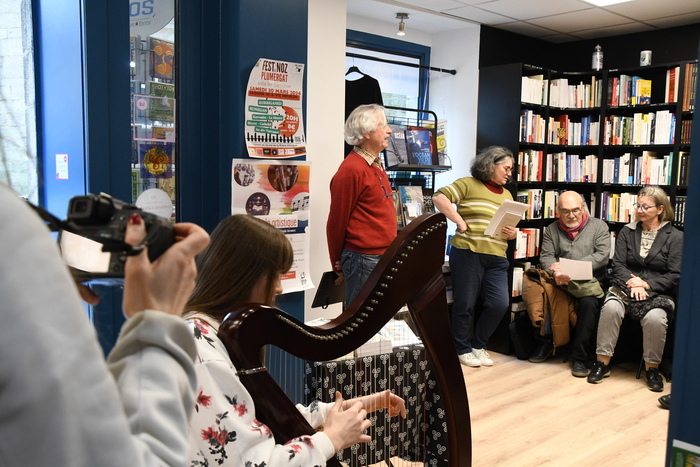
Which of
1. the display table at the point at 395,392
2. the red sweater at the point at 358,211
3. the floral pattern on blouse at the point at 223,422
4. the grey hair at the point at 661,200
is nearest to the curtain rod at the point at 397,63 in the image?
the red sweater at the point at 358,211

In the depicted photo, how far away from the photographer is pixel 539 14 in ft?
16.9

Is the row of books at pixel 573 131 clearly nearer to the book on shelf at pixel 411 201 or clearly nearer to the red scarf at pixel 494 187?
the red scarf at pixel 494 187

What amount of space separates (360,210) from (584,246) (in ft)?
7.22

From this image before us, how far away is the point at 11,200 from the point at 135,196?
2285 millimetres

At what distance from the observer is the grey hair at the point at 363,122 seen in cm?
359

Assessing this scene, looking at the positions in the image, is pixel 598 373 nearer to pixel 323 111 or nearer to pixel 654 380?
pixel 654 380

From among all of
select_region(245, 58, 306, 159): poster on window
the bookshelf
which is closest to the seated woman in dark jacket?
the bookshelf

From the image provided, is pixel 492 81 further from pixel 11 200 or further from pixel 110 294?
pixel 11 200

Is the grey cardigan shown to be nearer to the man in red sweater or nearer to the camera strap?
the man in red sweater

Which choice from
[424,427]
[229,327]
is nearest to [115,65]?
[229,327]

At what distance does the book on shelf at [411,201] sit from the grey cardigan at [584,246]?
1013 mm

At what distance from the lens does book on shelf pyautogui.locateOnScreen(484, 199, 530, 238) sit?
451 centimetres

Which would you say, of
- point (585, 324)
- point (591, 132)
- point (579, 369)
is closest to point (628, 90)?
point (591, 132)

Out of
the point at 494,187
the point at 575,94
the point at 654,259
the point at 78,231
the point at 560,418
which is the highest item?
the point at 575,94
